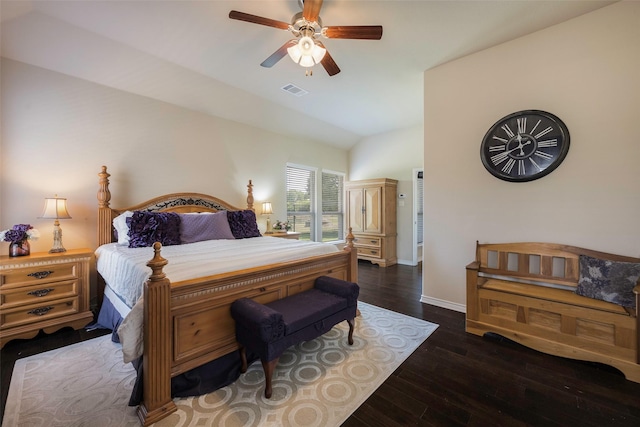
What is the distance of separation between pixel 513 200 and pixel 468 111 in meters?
1.15

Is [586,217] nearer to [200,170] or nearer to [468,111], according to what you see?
[468,111]

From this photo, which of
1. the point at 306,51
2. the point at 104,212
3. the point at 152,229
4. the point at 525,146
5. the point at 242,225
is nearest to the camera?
the point at 306,51

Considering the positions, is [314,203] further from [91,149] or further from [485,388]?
[485,388]

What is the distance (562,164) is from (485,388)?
7.15 ft

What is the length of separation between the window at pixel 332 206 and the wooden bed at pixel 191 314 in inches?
150

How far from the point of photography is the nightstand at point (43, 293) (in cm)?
231

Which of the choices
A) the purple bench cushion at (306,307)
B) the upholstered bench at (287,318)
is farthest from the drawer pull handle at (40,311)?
the purple bench cushion at (306,307)

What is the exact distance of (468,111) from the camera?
3.00m

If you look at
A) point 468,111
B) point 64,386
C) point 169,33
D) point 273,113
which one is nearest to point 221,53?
point 169,33

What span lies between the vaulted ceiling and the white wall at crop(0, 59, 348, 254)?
0.77 ft

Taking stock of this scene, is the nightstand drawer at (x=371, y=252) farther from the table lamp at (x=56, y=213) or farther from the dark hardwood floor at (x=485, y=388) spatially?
the table lamp at (x=56, y=213)

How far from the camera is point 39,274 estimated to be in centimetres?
244

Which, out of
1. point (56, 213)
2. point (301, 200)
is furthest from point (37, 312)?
point (301, 200)

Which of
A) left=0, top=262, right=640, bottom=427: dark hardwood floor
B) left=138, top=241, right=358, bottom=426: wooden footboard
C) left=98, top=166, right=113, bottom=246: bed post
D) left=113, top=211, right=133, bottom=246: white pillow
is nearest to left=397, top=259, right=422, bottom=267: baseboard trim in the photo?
left=0, top=262, right=640, bottom=427: dark hardwood floor
